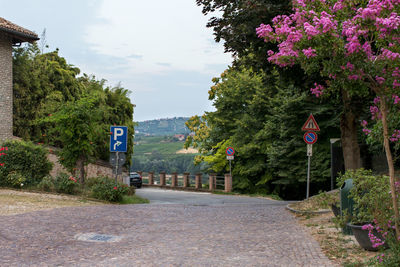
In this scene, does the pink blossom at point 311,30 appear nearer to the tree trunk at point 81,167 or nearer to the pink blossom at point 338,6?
the pink blossom at point 338,6

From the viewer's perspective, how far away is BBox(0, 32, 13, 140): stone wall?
24.5 metres

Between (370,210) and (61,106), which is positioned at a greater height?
(61,106)

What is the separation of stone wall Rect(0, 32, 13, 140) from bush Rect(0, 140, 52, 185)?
213 inches

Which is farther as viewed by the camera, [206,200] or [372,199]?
[206,200]

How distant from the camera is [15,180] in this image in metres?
18.2

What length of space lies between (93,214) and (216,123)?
24553 mm

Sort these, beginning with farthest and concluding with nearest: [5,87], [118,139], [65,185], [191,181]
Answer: [191,181] → [5,87] → [65,185] → [118,139]

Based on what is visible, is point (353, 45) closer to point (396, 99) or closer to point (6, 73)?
point (396, 99)

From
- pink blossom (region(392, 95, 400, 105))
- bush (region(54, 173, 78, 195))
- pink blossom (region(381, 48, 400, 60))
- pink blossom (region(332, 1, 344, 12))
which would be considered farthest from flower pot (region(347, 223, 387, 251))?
bush (region(54, 173, 78, 195))

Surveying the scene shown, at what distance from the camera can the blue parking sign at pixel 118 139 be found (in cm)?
1731

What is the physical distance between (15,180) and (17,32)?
378 inches

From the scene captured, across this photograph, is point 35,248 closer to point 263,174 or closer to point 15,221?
point 15,221

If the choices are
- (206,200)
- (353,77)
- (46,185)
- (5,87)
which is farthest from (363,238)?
(5,87)

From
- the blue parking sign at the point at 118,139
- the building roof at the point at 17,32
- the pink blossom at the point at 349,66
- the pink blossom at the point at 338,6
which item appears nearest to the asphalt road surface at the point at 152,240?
the pink blossom at the point at 349,66
